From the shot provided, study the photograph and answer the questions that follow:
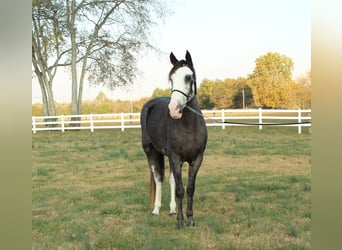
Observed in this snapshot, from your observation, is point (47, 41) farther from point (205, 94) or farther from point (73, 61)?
point (205, 94)

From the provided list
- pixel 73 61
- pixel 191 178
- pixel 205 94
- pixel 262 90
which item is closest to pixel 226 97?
pixel 205 94

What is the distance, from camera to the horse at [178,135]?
200cm

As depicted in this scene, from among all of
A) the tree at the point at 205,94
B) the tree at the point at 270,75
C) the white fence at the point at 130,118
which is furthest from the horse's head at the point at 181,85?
the tree at the point at 270,75

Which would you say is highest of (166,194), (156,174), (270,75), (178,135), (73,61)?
(73,61)

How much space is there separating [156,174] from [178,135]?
0.55 metres

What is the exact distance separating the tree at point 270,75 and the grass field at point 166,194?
0.51 meters

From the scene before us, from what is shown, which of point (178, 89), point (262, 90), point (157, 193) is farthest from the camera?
point (262, 90)

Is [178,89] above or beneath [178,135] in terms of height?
above

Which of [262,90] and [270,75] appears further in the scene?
[262,90]

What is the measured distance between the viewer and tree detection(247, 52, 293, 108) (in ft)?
9.75

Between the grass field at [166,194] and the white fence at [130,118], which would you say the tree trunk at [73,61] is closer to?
the white fence at [130,118]

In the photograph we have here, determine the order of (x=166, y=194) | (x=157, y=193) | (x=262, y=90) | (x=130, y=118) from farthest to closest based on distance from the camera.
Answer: (x=130, y=118), (x=262, y=90), (x=166, y=194), (x=157, y=193)

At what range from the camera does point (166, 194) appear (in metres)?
2.80
